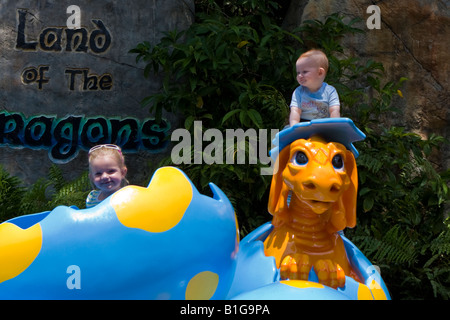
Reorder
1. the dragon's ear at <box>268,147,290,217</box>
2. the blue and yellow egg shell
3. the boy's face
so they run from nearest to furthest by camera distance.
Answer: the blue and yellow egg shell < the dragon's ear at <box>268,147,290,217</box> < the boy's face

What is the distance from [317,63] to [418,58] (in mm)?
2629

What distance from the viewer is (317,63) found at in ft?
11.9

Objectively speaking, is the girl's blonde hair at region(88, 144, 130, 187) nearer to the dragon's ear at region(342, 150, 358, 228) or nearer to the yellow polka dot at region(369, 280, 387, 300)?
the dragon's ear at region(342, 150, 358, 228)

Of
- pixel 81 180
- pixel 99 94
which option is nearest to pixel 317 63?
pixel 81 180

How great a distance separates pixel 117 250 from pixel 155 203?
259mm

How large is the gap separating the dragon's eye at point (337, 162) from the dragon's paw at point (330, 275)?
497 millimetres

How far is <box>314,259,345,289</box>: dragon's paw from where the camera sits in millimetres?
3076

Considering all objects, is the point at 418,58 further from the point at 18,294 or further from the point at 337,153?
the point at 18,294

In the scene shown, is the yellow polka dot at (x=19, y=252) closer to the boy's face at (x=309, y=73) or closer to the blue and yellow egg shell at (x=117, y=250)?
the blue and yellow egg shell at (x=117, y=250)

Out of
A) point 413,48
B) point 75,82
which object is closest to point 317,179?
point 413,48

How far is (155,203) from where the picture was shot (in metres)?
2.65

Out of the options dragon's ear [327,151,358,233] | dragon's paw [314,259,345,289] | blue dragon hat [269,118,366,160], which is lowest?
dragon's paw [314,259,345,289]

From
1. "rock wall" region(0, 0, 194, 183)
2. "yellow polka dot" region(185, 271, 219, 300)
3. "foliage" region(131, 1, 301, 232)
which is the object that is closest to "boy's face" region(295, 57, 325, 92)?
"yellow polka dot" region(185, 271, 219, 300)

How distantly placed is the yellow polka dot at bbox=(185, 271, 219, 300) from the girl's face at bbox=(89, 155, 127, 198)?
80cm
